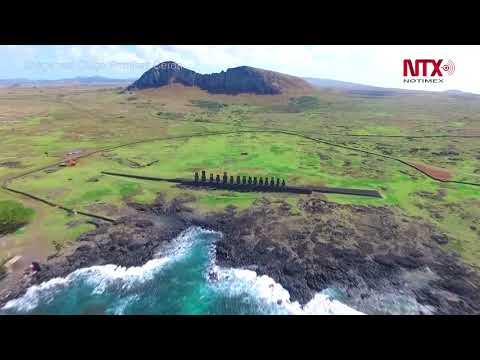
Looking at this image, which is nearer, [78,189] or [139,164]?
[78,189]

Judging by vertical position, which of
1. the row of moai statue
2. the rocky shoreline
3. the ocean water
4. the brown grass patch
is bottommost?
the ocean water

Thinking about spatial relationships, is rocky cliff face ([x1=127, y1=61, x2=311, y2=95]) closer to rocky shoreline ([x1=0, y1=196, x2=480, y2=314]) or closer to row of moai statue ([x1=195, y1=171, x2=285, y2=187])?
row of moai statue ([x1=195, y1=171, x2=285, y2=187])

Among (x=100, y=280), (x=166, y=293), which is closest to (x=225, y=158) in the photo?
(x=100, y=280)

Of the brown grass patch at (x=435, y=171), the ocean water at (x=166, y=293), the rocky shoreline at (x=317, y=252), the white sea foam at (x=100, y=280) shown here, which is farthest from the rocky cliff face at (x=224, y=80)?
the ocean water at (x=166, y=293)

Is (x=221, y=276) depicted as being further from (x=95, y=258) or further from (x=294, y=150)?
(x=294, y=150)

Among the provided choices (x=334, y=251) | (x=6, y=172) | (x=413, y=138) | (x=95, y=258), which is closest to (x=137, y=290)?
(x=95, y=258)

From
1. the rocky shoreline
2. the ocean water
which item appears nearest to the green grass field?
the rocky shoreline
